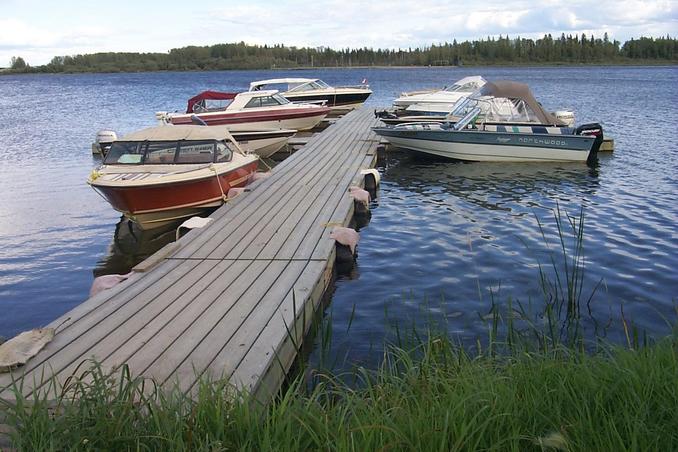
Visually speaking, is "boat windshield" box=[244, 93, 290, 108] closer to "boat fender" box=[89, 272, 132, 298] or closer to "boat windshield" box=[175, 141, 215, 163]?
"boat windshield" box=[175, 141, 215, 163]

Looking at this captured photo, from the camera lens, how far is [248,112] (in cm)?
1994

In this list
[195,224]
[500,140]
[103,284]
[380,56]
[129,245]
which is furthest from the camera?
[380,56]

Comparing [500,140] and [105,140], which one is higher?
[105,140]

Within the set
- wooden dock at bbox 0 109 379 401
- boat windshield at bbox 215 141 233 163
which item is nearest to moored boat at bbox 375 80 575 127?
boat windshield at bbox 215 141 233 163

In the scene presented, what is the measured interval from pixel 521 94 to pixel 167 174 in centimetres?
1002

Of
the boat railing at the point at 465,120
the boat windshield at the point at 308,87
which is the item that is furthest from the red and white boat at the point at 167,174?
the boat windshield at the point at 308,87

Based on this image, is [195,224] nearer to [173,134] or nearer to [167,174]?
[167,174]

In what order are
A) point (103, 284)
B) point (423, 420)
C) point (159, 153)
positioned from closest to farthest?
point (423, 420)
point (103, 284)
point (159, 153)

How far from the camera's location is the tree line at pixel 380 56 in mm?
139000

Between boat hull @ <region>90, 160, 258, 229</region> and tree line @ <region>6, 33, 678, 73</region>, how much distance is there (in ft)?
454

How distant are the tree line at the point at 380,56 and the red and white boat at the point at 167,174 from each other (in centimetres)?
13759

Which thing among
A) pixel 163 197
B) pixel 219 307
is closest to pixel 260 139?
pixel 163 197

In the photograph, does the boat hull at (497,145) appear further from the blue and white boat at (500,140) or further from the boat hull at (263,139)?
the boat hull at (263,139)

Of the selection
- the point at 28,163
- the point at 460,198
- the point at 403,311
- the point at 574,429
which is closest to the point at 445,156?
the point at 460,198
